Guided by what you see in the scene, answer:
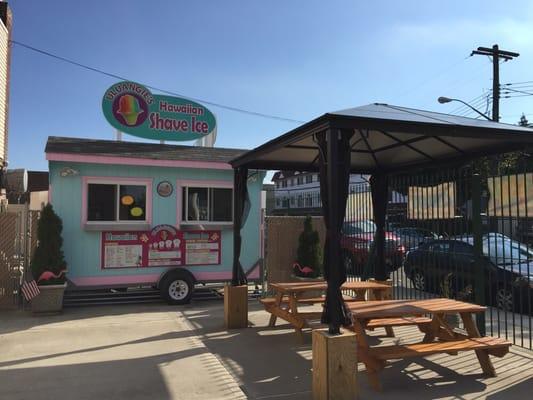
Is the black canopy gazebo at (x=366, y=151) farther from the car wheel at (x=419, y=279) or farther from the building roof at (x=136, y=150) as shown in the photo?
the building roof at (x=136, y=150)

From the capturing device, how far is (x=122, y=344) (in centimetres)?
675

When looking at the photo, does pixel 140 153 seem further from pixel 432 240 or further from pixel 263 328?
pixel 432 240

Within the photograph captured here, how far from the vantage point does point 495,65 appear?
66.9 feet

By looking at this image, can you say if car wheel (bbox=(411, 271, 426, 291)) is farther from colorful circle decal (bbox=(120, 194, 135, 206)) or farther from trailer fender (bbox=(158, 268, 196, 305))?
colorful circle decal (bbox=(120, 194, 135, 206))

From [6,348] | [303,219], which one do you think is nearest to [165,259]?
[303,219]

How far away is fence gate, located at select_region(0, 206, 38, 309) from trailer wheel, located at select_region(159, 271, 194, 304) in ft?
9.07

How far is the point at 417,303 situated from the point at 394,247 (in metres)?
5.83

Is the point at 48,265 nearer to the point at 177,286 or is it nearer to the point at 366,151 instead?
the point at 177,286

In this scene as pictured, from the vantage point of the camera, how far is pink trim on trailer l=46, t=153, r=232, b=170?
9461 mm


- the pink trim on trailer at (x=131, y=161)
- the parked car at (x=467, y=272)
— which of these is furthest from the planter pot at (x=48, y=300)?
the parked car at (x=467, y=272)

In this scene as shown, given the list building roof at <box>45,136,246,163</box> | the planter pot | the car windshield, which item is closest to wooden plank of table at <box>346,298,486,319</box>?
the car windshield

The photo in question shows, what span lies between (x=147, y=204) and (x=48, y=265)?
7.74 feet

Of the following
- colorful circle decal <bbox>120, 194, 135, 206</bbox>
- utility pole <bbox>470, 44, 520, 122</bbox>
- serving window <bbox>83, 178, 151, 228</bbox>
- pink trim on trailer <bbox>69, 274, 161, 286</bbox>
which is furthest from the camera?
utility pole <bbox>470, 44, 520, 122</bbox>

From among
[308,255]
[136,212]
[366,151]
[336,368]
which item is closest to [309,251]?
[308,255]
